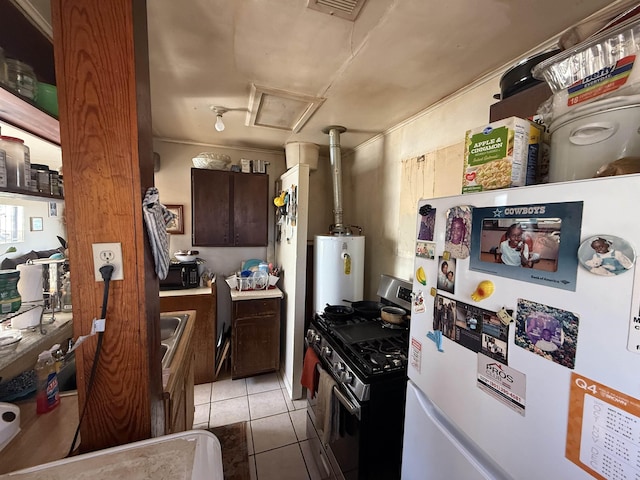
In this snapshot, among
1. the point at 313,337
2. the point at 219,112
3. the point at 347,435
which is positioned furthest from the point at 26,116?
the point at 347,435

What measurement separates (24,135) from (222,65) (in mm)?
1061

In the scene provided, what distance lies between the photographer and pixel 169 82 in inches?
65.2

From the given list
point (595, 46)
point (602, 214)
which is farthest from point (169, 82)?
point (602, 214)

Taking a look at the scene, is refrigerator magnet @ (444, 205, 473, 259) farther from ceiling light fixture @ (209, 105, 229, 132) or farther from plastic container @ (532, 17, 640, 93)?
ceiling light fixture @ (209, 105, 229, 132)

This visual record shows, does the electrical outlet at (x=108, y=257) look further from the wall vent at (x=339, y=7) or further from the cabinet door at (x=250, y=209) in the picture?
the cabinet door at (x=250, y=209)

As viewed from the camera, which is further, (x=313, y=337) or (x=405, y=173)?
(x=405, y=173)

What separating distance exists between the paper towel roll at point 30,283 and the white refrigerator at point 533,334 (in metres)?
1.70

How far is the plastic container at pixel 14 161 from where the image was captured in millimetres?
996

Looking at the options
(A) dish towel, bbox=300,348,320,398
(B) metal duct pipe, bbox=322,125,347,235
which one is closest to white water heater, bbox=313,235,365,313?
(B) metal duct pipe, bbox=322,125,347,235

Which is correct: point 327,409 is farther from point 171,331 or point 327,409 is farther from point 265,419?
point 171,331

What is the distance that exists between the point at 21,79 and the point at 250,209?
1951 millimetres

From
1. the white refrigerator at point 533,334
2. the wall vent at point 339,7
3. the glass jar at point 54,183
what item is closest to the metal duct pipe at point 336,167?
the wall vent at point 339,7

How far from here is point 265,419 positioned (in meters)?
2.14

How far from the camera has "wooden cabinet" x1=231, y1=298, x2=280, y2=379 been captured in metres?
2.50
